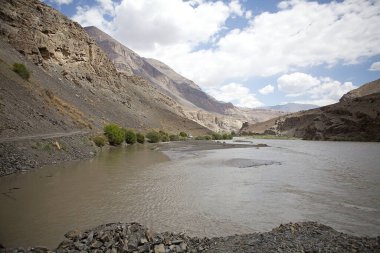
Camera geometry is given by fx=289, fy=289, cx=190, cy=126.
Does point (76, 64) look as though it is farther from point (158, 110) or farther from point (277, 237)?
point (277, 237)

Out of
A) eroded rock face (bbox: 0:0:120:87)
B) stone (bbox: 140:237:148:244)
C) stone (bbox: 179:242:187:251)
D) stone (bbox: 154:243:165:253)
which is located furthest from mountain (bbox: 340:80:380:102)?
stone (bbox: 154:243:165:253)

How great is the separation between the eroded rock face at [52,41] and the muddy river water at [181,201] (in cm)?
6040

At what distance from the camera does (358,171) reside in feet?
98.0

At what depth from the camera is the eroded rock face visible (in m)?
73.1

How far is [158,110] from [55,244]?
116m

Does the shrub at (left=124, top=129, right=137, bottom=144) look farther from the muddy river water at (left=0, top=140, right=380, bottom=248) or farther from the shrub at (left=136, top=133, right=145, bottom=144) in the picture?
the muddy river water at (left=0, top=140, right=380, bottom=248)

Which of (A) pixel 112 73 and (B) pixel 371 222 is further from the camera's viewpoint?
(A) pixel 112 73

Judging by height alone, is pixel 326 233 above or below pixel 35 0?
below

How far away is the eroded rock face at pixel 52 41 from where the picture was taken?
73125mm

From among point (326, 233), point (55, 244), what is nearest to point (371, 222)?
point (326, 233)

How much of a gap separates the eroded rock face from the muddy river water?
6040 centimetres

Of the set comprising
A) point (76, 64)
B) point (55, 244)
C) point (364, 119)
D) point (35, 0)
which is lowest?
point (55, 244)

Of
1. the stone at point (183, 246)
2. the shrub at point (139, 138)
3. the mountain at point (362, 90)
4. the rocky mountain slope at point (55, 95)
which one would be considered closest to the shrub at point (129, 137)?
the shrub at point (139, 138)

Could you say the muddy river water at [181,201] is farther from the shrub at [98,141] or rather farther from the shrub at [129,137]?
the shrub at [129,137]
